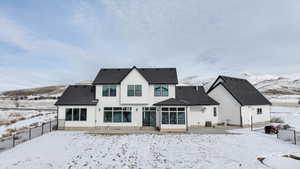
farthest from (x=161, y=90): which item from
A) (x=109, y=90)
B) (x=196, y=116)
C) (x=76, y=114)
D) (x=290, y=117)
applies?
(x=290, y=117)

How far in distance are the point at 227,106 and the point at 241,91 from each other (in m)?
3.54

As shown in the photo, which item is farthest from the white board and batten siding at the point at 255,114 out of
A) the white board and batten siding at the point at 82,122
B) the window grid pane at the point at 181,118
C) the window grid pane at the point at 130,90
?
the white board and batten siding at the point at 82,122

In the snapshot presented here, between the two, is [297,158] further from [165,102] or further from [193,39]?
[193,39]

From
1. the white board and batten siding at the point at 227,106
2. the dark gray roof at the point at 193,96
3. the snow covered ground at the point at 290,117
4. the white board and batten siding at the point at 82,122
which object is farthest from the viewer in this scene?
the snow covered ground at the point at 290,117

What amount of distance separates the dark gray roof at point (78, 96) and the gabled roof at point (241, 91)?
15.1m

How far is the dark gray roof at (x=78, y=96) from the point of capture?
18.7 m

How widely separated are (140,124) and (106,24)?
13.5 m

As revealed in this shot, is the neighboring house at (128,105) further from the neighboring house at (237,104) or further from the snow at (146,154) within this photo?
the snow at (146,154)

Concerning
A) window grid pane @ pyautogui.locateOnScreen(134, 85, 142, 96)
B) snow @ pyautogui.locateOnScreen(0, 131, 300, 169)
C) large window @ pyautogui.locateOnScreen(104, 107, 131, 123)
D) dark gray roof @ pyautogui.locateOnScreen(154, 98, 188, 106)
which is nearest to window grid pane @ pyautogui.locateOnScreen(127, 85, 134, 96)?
window grid pane @ pyautogui.locateOnScreen(134, 85, 142, 96)

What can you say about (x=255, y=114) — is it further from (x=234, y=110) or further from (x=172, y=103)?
(x=172, y=103)

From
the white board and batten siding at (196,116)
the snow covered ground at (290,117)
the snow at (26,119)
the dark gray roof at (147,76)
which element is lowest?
the snow at (26,119)

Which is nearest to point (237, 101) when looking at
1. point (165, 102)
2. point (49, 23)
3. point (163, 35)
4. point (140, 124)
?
point (165, 102)

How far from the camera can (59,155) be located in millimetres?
9688

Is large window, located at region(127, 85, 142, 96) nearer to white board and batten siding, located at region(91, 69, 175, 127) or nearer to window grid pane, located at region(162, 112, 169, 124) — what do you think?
white board and batten siding, located at region(91, 69, 175, 127)
